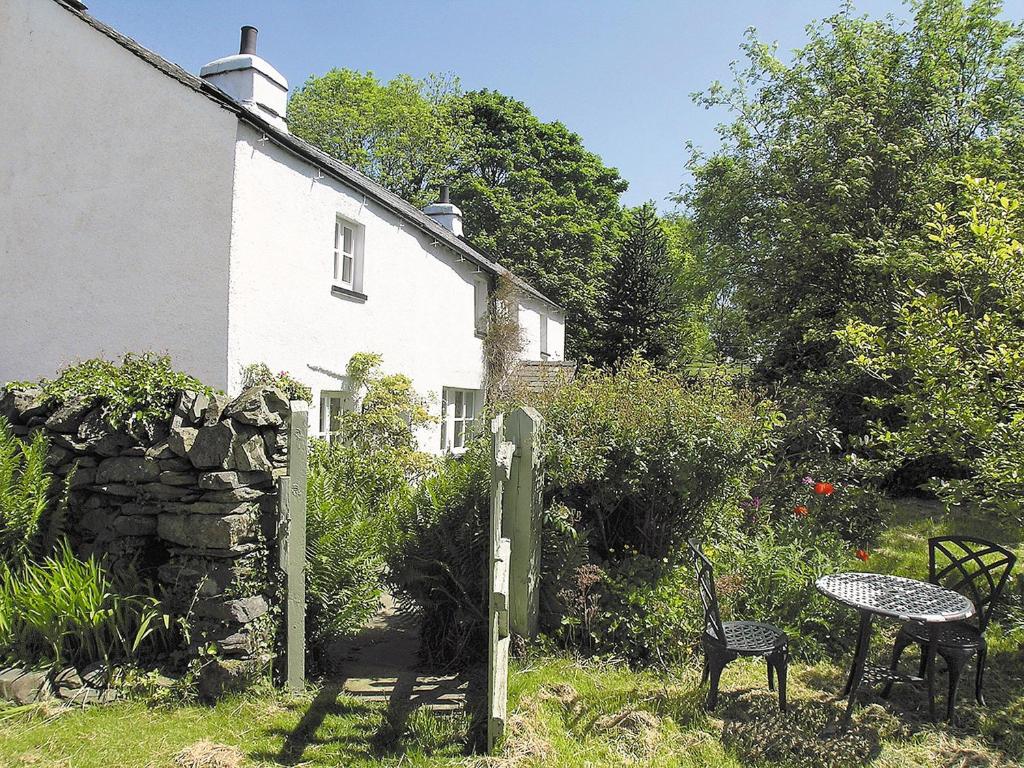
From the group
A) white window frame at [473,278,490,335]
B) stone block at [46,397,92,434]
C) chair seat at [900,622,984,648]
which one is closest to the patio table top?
chair seat at [900,622,984,648]

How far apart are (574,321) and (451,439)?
1735 cm

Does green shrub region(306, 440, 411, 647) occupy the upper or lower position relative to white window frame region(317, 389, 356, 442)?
lower

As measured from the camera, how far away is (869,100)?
47.3 feet

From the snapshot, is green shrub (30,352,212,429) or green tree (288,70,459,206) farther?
green tree (288,70,459,206)

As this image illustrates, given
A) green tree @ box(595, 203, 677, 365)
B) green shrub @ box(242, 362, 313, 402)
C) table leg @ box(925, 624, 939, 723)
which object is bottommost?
table leg @ box(925, 624, 939, 723)

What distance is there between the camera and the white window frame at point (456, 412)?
44.9 feet

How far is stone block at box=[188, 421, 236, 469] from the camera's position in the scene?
177 inches

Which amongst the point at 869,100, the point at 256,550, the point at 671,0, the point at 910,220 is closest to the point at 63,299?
the point at 256,550

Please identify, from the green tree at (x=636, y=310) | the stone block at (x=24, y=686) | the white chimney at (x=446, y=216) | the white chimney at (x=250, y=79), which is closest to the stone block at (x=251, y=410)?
the stone block at (x=24, y=686)

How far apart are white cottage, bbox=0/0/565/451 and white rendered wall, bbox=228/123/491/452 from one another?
1.1 inches

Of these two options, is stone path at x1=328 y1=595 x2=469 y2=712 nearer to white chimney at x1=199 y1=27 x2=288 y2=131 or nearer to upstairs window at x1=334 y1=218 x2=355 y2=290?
upstairs window at x1=334 y1=218 x2=355 y2=290

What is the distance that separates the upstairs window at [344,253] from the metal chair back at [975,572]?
26.9ft

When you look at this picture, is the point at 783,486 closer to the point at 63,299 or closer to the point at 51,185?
the point at 63,299

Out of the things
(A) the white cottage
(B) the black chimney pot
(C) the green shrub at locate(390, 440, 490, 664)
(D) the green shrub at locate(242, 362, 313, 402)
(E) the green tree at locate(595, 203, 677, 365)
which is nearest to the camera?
(C) the green shrub at locate(390, 440, 490, 664)
